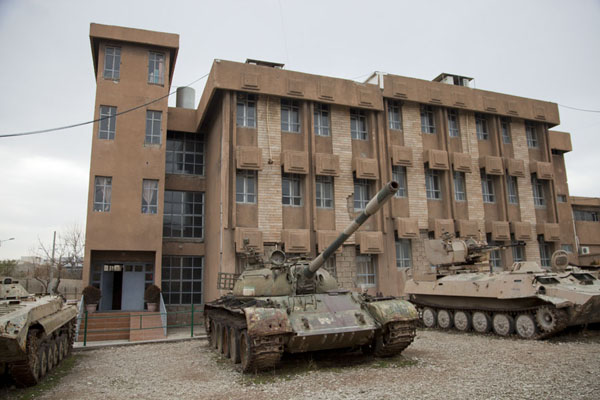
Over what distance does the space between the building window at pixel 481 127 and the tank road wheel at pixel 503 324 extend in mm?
14547

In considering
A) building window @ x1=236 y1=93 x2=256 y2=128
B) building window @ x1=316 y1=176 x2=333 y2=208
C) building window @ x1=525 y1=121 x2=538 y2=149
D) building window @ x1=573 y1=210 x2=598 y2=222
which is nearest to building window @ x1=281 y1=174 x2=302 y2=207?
building window @ x1=316 y1=176 x2=333 y2=208

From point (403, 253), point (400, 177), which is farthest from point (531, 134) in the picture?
point (403, 253)

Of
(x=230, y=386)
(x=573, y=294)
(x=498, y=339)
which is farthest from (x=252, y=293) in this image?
(x=573, y=294)

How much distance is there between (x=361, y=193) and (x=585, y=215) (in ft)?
66.1

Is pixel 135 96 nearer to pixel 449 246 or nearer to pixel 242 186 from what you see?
pixel 242 186

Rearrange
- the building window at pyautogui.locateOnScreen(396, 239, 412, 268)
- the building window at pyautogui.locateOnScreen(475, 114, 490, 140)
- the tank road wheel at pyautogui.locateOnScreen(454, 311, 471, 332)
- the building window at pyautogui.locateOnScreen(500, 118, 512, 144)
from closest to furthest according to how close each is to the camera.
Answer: the tank road wheel at pyautogui.locateOnScreen(454, 311, 471, 332) → the building window at pyautogui.locateOnScreen(396, 239, 412, 268) → the building window at pyautogui.locateOnScreen(475, 114, 490, 140) → the building window at pyautogui.locateOnScreen(500, 118, 512, 144)

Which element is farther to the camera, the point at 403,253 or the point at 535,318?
the point at 403,253

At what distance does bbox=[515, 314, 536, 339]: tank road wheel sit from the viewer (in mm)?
13109

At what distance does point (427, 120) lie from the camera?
82.7 feet

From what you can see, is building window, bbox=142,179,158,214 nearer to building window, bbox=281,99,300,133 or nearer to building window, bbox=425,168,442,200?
building window, bbox=281,99,300,133

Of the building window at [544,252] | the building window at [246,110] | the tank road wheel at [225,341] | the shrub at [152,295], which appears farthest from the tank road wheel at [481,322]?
the building window at [544,252]

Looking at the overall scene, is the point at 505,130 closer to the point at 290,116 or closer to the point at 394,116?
the point at 394,116

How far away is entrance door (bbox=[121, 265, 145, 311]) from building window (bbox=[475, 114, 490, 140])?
19639 mm

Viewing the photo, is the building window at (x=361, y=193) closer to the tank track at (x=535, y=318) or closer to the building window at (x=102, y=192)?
the tank track at (x=535, y=318)
